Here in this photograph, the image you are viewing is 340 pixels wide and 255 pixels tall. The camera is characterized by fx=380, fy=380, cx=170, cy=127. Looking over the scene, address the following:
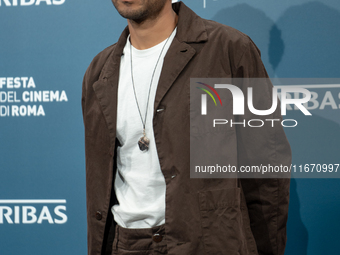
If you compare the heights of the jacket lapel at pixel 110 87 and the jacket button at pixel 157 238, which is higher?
the jacket lapel at pixel 110 87

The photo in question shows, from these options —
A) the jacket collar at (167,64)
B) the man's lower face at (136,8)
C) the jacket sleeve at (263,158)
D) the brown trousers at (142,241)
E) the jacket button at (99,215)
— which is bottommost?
the brown trousers at (142,241)

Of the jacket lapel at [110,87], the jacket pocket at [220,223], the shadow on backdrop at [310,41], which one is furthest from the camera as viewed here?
the shadow on backdrop at [310,41]

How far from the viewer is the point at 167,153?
112 centimetres

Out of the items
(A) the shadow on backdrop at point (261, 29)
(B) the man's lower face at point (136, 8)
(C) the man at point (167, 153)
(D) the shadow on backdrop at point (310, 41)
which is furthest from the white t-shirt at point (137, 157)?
(D) the shadow on backdrop at point (310, 41)

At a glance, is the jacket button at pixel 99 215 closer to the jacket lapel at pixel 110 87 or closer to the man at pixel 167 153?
the man at pixel 167 153

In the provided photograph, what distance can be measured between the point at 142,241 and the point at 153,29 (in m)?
0.67

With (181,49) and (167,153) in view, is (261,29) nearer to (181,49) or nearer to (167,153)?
(181,49)

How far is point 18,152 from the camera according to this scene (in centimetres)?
190

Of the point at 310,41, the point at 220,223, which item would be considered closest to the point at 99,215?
the point at 220,223

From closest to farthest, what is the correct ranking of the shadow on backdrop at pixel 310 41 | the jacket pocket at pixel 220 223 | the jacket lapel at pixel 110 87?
the jacket pocket at pixel 220 223, the jacket lapel at pixel 110 87, the shadow on backdrop at pixel 310 41

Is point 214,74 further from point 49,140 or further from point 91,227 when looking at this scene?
point 49,140

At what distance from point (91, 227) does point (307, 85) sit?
3.60ft

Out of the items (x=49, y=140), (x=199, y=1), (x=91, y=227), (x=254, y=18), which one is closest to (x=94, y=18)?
(x=199, y=1)

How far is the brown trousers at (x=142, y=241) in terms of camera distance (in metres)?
1.12
